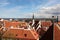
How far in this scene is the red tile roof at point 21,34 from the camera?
176ft

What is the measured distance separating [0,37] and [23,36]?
401 inches

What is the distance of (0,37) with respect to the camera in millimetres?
60000

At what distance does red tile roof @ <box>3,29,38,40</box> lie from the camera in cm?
5375

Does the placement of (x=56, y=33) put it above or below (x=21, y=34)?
above

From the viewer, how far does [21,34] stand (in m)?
55.4

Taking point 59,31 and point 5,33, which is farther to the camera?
point 5,33

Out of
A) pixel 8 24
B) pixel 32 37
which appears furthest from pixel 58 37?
pixel 8 24

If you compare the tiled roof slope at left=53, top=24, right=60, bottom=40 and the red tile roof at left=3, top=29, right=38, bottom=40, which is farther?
the red tile roof at left=3, top=29, right=38, bottom=40

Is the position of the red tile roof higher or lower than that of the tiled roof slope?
lower

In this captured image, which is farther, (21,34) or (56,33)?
(21,34)

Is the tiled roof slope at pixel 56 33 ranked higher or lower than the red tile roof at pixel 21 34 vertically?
higher

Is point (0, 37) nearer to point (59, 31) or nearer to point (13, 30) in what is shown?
point (13, 30)

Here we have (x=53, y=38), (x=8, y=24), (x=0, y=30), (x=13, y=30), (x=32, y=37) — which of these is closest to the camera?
(x=53, y=38)

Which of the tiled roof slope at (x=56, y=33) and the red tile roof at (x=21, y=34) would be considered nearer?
the tiled roof slope at (x=56, y=33)
